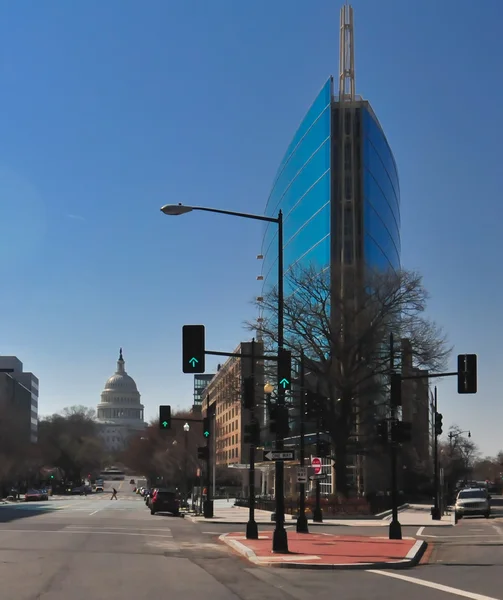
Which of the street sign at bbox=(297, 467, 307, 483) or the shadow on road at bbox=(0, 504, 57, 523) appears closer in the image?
the street sign at bbox=(297, 467, 307, 483)

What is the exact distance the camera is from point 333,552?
22578 mm

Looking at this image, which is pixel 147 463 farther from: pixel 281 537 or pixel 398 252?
pixel 281 537

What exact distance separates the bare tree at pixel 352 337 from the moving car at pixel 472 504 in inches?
298

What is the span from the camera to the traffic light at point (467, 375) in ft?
85.1

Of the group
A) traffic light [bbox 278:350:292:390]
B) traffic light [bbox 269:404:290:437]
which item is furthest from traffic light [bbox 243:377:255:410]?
traffic light [bbox 269:404:290:437]

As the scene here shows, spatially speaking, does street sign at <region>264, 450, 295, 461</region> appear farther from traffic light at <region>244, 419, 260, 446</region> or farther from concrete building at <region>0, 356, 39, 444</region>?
concrete building at <region>0, 356, 39, 444</region>

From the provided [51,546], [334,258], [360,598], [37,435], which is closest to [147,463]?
[37,435]

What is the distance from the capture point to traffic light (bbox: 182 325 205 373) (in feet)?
72.4

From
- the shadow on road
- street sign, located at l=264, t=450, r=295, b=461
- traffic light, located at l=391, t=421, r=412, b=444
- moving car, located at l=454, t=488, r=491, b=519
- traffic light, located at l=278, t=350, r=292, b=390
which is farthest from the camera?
moving car, located at l=454, t=488, r=491, b=519

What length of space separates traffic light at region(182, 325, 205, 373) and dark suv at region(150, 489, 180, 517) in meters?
33.6

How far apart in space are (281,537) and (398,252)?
3682 inches

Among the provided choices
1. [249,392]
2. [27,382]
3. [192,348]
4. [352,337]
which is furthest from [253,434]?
[27,382]

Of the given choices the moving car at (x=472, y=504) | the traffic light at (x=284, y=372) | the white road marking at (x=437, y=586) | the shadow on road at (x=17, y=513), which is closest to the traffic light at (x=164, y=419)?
the shadow on road at (x=17, y=513)

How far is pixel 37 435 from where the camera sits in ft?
598
